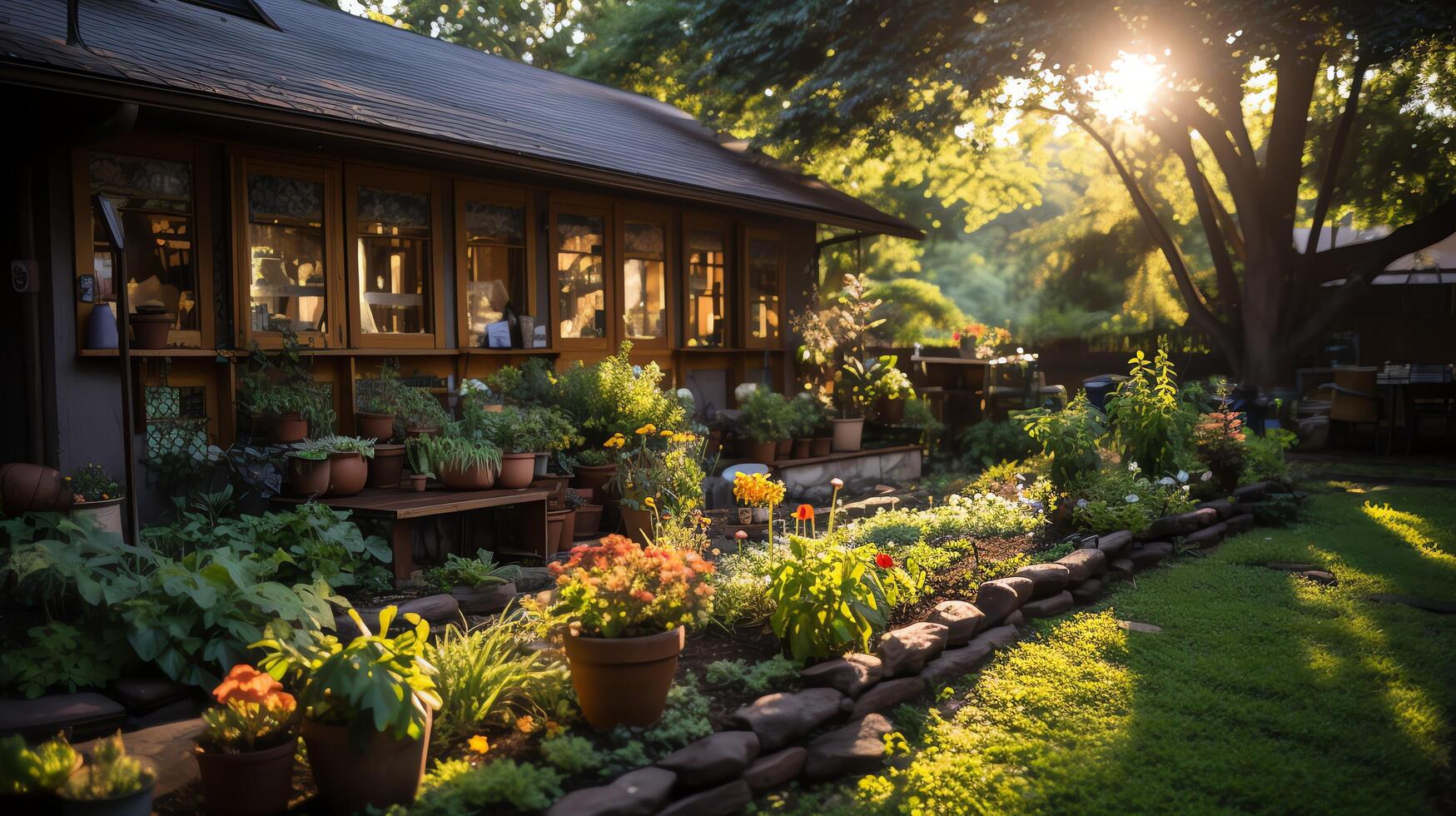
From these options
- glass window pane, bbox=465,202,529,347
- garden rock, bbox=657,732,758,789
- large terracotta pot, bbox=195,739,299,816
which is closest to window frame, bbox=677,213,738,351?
glass window pane, bbox=465,202,529,347

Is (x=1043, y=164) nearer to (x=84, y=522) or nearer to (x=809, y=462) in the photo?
(x=809, y=462)

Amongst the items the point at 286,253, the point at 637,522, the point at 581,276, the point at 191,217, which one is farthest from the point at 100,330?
the point at 581,276

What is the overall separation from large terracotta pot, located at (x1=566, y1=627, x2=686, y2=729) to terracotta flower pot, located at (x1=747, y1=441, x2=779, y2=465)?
5.73 meters

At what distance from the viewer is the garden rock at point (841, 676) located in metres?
4.05

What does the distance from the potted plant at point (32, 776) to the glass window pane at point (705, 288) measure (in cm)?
777

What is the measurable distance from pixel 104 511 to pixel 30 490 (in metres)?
0.35

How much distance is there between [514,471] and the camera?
6574mm

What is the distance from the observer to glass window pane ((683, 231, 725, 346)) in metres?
10.4

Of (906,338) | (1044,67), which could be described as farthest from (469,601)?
(906,338)

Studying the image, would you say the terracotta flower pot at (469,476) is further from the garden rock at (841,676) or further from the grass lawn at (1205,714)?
the grass lawn at (1205,714)

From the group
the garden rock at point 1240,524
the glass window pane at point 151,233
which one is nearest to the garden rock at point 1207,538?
the garden rock at point 1240,524

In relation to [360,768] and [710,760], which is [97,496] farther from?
[710,760]

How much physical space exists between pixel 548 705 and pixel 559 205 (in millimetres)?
5982

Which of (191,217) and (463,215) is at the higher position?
(463,215)
